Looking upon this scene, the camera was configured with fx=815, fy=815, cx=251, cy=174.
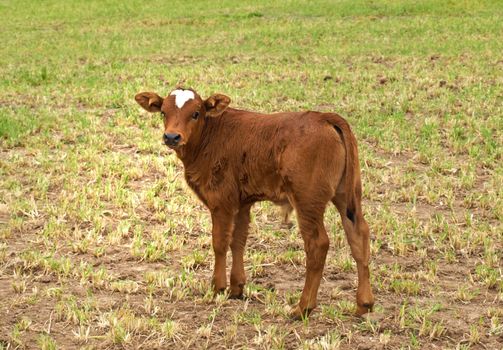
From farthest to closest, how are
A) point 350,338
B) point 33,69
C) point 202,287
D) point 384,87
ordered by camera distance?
point 33,69
point 384,87
point 202,287
point 350,338

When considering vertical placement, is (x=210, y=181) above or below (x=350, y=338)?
above

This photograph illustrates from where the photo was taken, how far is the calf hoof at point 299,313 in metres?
6.36

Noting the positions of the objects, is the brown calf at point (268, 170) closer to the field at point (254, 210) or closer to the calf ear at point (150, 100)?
the calf ear at point (150, 100)

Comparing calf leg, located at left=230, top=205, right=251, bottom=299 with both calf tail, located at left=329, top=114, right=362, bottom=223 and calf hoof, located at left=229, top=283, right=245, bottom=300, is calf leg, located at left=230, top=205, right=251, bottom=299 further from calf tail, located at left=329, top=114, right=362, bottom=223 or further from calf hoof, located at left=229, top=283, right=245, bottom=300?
calf tail, located at left=329, top=114, right=362, bottom=223

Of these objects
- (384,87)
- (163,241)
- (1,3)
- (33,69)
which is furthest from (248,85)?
(1,3)

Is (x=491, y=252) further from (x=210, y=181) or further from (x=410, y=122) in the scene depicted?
(x=410, y=122)

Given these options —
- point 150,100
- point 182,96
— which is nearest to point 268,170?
point 182,96

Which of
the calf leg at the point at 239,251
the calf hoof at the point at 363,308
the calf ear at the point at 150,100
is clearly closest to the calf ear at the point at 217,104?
the calf ear at the point at 150,100

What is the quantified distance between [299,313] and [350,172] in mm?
1175

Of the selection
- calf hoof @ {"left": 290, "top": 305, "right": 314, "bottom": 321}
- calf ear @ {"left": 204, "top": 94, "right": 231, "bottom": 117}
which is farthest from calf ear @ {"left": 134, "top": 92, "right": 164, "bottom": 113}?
calf hoof @ {"left": 290, "top": 305, "right": 314, "bottom": 321}

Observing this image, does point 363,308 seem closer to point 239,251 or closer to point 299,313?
point 299,313

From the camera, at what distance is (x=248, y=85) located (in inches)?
633

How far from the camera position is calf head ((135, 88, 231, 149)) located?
6.66m

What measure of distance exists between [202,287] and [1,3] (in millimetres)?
29965
